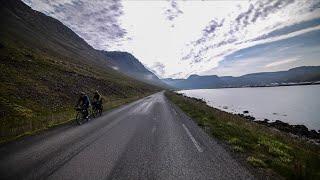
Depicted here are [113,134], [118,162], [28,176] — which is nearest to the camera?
[28,176]

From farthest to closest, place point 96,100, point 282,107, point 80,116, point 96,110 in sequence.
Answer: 1. point 282,107
2. point 96,110
3. point 96,100
4. point 80,116

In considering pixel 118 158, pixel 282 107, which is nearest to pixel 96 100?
pixel 118 158

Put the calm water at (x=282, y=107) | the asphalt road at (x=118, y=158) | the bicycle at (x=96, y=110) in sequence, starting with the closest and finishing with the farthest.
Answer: the asphalt road at (x=118, y=158)
the bicycle at (x=96, y=110)
the calm water at (x=282, y=107)

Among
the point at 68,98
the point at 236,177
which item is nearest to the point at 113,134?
the point at 236,177

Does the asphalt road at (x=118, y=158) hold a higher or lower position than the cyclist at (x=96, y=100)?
lower

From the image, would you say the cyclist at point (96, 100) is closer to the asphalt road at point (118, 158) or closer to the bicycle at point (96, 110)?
the bicycle at point (96, 110)

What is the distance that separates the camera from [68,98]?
37812 mm

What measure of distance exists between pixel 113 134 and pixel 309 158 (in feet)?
29.8

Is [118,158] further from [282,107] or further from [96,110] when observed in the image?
[282,107]

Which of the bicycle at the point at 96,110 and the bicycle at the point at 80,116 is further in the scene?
the bicycle at the point at 96,110

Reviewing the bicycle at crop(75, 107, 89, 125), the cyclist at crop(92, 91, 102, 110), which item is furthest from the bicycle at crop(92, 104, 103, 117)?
the bicycle at crop(75, 107, 89, 125)

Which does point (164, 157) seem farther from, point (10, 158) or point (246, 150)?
point (10, 158)

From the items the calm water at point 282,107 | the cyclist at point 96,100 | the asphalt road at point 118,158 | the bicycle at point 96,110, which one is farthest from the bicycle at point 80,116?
the calm water at point 282,107

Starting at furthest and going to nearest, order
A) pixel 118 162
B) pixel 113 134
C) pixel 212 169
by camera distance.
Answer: pixel 113 134
pixel 118 162
pixel 212 169
